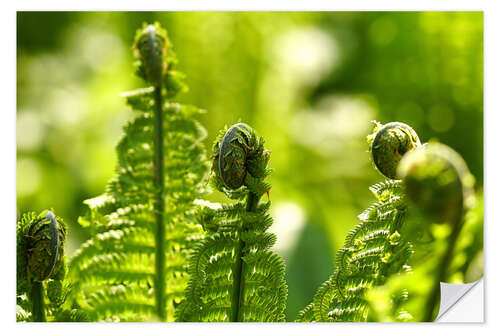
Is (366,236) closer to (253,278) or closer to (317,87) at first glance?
(253,278)

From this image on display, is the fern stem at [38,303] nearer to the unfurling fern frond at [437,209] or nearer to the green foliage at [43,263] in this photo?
the green foliage at [43,263]

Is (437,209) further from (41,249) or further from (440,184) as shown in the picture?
(41,249)

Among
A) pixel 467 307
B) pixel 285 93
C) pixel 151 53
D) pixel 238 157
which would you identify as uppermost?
pixel 285 93

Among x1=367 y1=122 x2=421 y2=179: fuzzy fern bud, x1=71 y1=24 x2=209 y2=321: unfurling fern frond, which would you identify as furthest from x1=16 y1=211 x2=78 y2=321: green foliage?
x1=367 y1=122 x2=421 y2=179: fuzzy fern bud

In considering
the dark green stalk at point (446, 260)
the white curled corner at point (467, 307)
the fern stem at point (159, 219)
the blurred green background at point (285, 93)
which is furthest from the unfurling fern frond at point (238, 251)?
the blurred green background at point (285, 93)

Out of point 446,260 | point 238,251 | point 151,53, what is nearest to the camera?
point 446,260

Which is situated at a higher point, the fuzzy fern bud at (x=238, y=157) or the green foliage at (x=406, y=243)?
the fuzzy fern bud at (x=238, y=157)

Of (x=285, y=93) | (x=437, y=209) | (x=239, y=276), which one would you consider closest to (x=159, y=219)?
(x=239, y=276)
